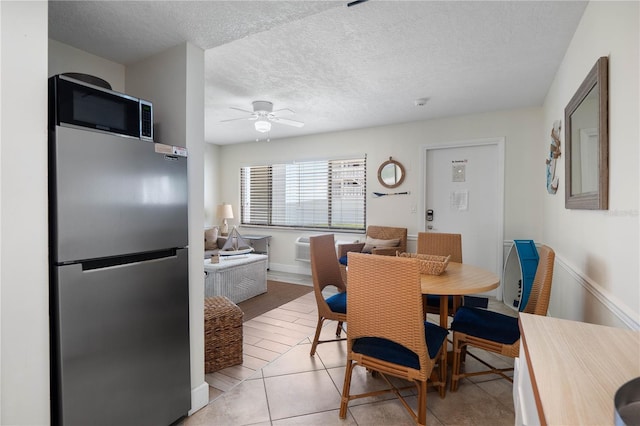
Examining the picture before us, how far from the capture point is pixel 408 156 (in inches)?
179

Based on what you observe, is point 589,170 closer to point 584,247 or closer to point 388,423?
point 584,247

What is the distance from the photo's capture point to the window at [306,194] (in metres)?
5.08

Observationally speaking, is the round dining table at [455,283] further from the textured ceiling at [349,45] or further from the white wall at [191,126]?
the textured ceiling at [349,45]

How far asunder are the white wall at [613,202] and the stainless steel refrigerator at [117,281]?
210cm

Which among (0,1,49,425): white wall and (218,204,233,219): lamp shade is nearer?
(0,1,49,425): white wall

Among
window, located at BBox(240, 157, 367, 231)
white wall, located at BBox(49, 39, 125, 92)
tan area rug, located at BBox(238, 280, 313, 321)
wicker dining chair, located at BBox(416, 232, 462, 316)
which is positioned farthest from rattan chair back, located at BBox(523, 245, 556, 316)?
window, located at BBox(240, 157, 367, 231)

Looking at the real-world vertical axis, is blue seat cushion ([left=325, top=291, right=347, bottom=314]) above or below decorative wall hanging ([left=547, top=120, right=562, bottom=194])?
below

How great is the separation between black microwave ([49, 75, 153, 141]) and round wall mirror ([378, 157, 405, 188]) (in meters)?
3.55

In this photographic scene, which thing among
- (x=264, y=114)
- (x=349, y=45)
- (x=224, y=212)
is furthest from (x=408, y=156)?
(x=224, y=212)

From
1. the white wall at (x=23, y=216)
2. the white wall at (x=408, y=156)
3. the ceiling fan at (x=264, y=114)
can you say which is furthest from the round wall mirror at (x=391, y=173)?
the white wall at (x=23, y=216)

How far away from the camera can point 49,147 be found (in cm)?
128

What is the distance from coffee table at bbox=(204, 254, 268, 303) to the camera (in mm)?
3633

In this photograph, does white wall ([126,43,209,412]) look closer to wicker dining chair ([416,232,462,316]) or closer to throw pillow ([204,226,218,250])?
wicker dining chair ([416,232,462,316])

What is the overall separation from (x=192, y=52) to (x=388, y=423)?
2.42 m
